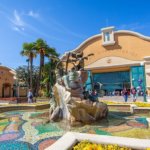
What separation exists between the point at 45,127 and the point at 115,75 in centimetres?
3264

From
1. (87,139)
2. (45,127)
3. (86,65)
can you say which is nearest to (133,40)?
(86,65)

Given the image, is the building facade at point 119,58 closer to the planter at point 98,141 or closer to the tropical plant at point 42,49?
the tropical plant at point 42,49

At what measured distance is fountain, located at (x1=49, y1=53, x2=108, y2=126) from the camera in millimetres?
8039

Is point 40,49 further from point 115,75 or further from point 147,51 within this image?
point 147,51

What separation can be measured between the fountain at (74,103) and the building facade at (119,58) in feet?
78.0

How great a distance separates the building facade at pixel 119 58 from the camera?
111 ft

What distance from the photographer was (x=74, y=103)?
316 inches

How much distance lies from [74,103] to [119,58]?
30.5 m

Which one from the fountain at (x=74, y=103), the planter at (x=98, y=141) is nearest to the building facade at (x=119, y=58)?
the fountain at (x=74, y=103)

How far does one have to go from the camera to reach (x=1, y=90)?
1608 inches

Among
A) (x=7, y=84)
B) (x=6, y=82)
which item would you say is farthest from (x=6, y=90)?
(x=6, y=82)

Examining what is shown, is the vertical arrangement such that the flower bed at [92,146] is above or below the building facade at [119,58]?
below

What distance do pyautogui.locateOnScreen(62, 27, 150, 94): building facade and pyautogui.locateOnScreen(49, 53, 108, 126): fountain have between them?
78.0 feet

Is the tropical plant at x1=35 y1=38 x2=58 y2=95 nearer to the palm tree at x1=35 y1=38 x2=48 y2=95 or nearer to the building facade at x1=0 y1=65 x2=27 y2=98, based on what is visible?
the palm tree at x1=35 y1=38 x2=48 y2=95
